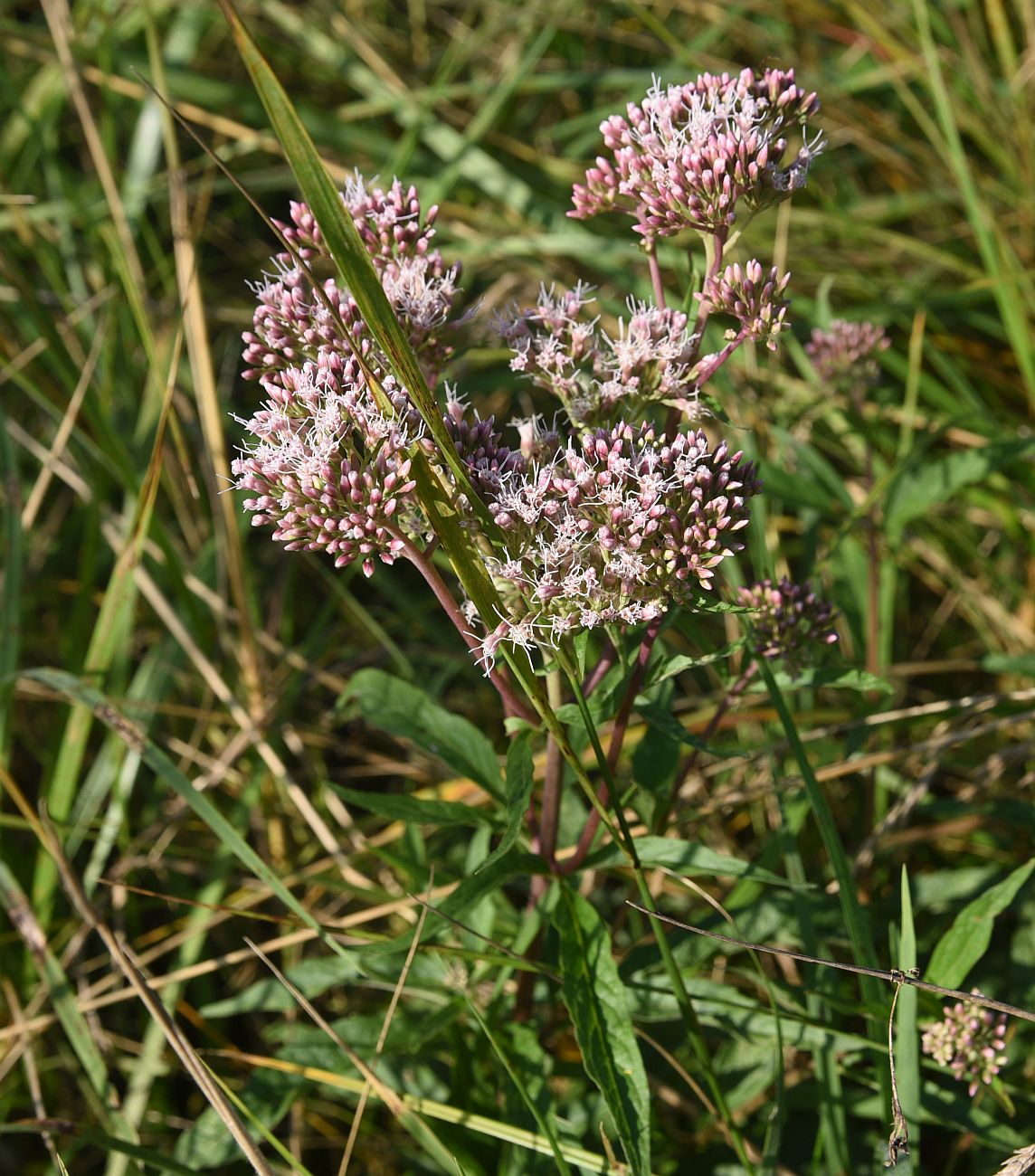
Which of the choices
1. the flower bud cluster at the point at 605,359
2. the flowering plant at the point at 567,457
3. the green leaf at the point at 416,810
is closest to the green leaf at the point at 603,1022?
the flowering plant at the point at 567,457

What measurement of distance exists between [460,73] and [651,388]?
4.22 metres

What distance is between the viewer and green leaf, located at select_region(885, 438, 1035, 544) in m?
3.54

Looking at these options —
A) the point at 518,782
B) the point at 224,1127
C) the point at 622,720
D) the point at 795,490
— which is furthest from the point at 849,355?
the point at 224,1127

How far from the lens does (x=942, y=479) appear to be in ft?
12.0

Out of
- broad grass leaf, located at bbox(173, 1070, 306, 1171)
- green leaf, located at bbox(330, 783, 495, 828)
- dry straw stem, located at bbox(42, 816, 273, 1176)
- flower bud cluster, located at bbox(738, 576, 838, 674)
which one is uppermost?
flower bud cluster, located at bbox(738, 576, 838, 674)

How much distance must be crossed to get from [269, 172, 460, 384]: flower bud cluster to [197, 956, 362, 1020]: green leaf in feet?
5.37

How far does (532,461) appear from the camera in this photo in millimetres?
2402

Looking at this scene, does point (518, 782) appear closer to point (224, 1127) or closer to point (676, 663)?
point (676, 663)

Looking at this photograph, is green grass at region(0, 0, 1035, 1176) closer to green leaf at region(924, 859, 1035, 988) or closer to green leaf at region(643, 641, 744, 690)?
green leaf at region(924, 859, 1035, 988)

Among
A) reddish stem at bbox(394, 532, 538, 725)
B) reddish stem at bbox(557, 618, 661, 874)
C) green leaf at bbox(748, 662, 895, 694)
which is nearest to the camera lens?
reddish stem at bbox(394, 532, 538, 725)

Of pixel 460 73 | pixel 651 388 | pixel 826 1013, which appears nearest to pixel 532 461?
pixel 651 388

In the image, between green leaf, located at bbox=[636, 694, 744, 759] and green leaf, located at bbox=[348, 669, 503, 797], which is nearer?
green leaf, located at bbox=[636, 694, 744, 759]

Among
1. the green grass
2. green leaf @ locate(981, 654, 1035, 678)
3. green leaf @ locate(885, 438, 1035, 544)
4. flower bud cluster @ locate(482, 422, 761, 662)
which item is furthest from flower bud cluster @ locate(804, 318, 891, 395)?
flower bud cluster @ locate(482, 422, 761, 662)

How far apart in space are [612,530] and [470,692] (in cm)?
232
